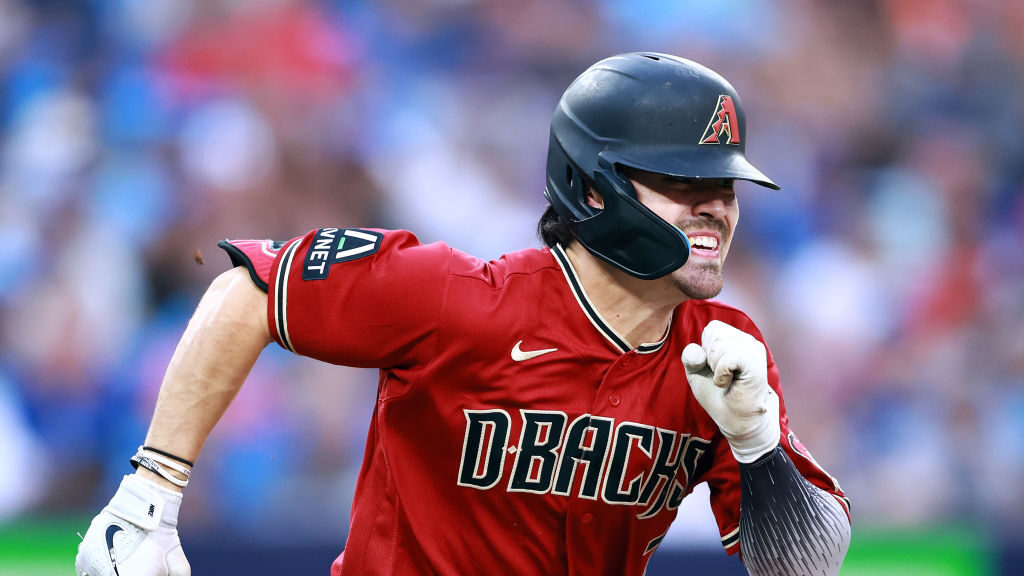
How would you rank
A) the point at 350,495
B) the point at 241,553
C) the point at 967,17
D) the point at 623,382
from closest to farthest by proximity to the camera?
the point at 623,382, the point at 241,553, the point at 350,495, the point at 967,17

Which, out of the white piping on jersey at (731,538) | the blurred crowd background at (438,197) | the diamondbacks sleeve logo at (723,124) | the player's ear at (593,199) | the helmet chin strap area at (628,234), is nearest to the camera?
the helmet chin strap area at (628,234)

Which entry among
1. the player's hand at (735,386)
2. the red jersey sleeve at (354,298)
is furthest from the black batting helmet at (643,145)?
the red jersey sleeve at (354,298)

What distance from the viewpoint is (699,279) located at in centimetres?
315

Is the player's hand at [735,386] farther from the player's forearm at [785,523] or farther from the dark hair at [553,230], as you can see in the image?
the dark hair at [553,230]

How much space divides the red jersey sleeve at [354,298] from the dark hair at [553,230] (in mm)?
513

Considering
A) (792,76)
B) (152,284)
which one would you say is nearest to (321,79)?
(152,284)

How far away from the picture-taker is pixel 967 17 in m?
8.35

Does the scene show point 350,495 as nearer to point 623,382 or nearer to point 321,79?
point 321,79

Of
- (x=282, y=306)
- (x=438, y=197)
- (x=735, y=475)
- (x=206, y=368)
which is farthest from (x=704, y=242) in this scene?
(x=438, y=197)

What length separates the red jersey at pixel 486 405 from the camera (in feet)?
9.85

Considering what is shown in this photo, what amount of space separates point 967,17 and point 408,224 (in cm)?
423

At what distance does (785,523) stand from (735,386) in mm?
425

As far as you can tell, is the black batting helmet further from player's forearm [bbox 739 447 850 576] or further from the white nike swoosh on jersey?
player's forearm [bbox 739 447 850 576]

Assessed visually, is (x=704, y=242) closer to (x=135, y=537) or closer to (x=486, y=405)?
(x=486, y=405)
